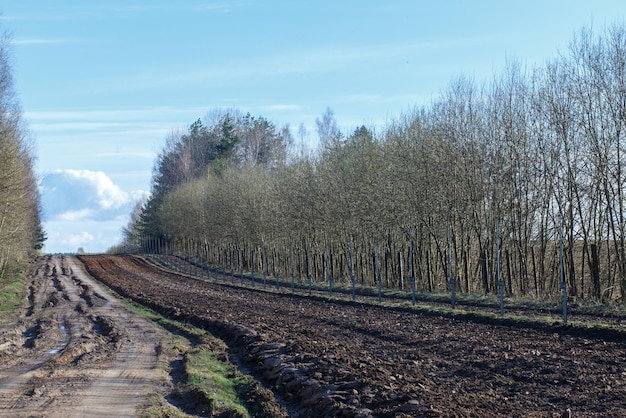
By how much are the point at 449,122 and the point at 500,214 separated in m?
4.86

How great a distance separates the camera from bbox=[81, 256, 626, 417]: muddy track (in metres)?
9.23

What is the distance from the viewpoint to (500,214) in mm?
32188

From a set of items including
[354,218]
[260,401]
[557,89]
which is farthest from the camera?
[354,218]

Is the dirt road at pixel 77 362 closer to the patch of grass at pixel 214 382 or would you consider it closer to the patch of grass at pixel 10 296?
the patch of grass at pixel 214 382

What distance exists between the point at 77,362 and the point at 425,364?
273 inches

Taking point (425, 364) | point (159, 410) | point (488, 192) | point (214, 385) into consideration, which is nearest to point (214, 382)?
point (214, 385)

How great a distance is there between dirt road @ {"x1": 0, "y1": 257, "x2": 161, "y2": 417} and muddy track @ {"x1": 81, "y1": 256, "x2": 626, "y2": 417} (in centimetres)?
222

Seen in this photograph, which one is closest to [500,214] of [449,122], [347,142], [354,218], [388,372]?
[449,122]

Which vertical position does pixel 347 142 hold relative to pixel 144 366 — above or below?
above

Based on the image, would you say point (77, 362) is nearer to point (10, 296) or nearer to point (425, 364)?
point (425, 364)

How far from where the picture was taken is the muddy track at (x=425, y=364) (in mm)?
9234

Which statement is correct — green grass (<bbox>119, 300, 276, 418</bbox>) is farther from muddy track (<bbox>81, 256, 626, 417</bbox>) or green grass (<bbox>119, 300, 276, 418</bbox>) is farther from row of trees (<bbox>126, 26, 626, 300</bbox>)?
row of trees (<bbox>126, 26, 626, 300</bbox>)

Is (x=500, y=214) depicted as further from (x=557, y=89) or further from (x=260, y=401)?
(x=260, y=401)

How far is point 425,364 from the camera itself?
12914mm
